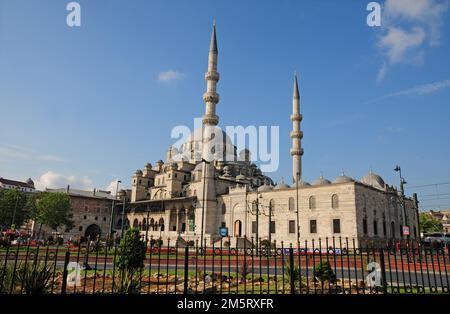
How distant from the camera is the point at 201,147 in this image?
2245 inches

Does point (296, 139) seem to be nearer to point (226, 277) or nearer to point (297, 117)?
point (297, 117)

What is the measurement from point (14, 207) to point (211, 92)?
29.2 metres

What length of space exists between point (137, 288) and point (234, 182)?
37.9 meters

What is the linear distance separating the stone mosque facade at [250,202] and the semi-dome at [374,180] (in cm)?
11

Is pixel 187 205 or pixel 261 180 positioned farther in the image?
pixel 261 180

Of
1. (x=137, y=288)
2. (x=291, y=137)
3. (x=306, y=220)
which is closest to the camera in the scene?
(x=137, y=288)

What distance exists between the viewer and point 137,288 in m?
7.95

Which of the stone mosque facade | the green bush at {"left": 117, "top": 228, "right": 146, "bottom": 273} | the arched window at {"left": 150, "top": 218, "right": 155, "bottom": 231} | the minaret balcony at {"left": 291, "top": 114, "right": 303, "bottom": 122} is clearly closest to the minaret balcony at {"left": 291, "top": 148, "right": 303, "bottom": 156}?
the stone mosque facade

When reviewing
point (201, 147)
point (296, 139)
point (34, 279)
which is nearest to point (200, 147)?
point (201, 147)

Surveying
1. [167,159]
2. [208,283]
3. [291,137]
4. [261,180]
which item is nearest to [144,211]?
[167,159]

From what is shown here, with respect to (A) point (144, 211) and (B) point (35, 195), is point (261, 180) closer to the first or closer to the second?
(A) point (144, 211)

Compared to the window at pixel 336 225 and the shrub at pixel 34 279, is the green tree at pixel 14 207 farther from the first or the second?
the shrub at pixel 34 279

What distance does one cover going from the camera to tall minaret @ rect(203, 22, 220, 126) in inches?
1564
